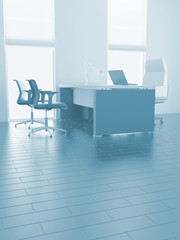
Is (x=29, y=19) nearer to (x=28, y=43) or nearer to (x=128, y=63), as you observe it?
(x=28, y=43)

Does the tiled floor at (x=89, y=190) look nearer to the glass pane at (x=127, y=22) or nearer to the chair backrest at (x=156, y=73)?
the chair backrest at (x=156, y=73)

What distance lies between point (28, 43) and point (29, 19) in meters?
0.55

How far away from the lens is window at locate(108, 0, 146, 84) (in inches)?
275

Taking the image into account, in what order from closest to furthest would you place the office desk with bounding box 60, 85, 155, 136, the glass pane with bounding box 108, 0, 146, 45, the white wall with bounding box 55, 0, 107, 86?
the office desk with bounding box 60, 85, 155, 136 → the white wall with bounding box 55, 0, 107, 86 → the glass pane with bounding box 108, 0, 146, 45

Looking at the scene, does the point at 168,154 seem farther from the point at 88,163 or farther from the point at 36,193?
the point at 36,193

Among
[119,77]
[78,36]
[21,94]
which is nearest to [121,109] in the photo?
[119,77]

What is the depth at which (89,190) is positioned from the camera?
236 cm

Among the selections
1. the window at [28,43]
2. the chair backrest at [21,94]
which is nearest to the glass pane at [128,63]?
the window at [28,43]

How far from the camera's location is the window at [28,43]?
240 inches

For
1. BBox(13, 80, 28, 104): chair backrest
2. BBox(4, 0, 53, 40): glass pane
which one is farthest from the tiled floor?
BBox(4, 0, 53, 40): glass pane

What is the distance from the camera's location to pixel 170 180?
2.61m

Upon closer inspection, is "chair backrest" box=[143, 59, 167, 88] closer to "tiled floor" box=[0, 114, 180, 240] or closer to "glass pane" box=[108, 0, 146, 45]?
"glass pane" box=[108, 0, 146, 45]

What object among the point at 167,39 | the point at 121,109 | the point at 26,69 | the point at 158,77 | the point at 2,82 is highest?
the point at 167,39

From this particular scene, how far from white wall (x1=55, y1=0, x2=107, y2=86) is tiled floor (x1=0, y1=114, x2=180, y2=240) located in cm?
284
